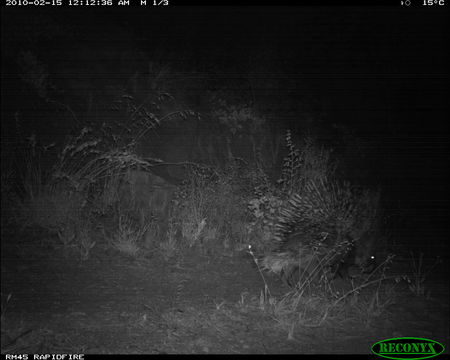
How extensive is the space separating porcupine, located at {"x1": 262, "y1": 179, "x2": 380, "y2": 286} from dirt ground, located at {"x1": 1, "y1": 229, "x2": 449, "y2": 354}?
27 centimetres

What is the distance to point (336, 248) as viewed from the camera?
4.50 m

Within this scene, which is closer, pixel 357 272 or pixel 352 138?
pixel 357 272

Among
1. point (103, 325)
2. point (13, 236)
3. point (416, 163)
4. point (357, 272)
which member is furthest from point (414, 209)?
point (13, 236)

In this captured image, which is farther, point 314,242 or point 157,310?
point 314,242

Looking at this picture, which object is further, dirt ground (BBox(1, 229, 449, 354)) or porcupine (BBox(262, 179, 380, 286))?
porcupine (BBox(262, 179, 380, 286))

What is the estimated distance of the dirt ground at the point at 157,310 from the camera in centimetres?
326

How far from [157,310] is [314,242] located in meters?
1.73

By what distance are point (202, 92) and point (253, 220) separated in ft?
12.6

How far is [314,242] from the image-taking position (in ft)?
14.5

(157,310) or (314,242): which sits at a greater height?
(314,242)

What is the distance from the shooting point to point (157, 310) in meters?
3.72

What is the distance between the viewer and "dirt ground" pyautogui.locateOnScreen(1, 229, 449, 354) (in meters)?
3.26

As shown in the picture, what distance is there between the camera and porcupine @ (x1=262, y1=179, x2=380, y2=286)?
14.5 ft

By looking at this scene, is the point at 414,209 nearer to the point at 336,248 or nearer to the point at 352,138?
the point at 352,138
